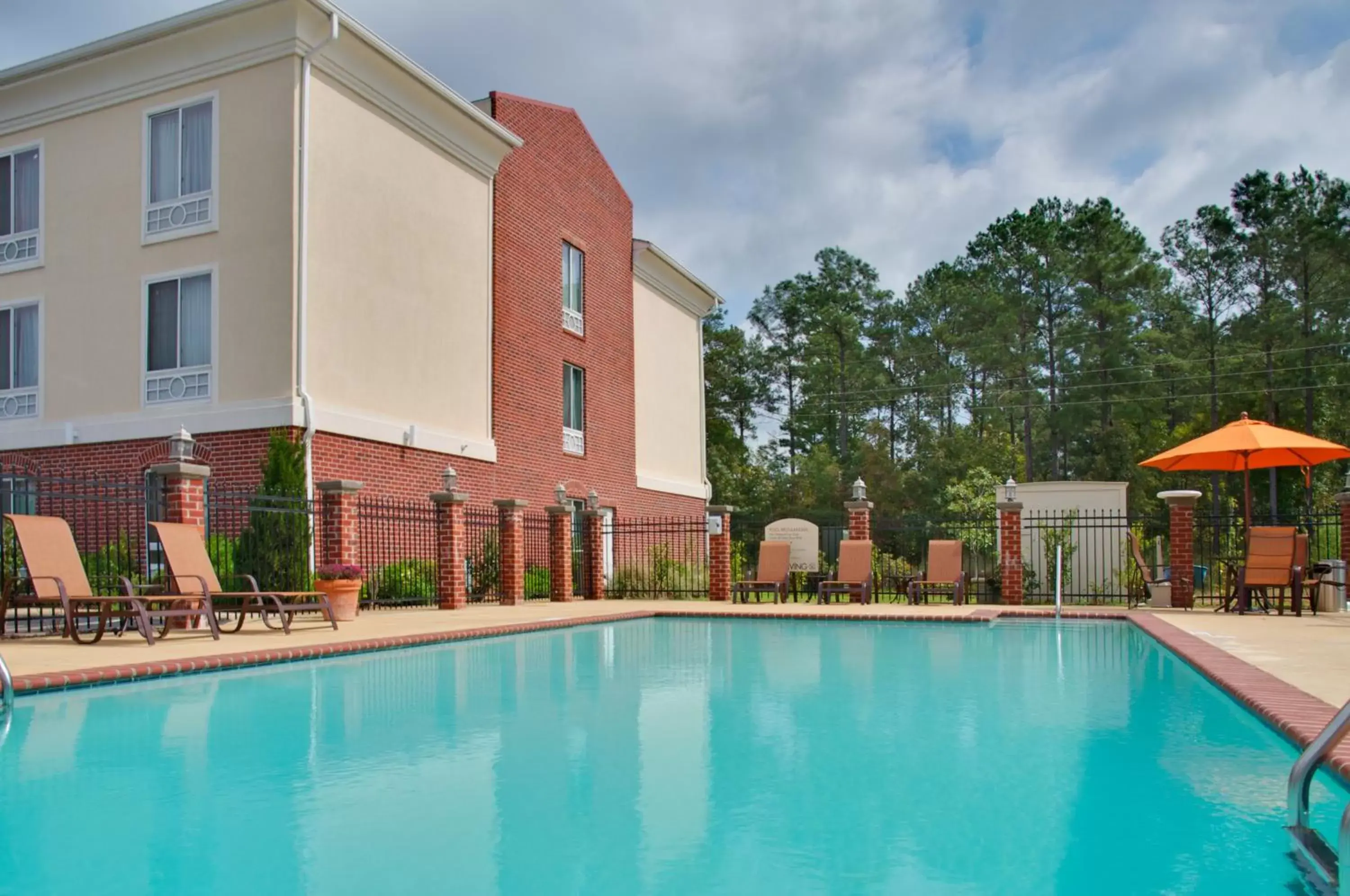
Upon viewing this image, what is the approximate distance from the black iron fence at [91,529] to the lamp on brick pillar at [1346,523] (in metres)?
15.3

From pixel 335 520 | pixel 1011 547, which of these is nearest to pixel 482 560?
pixel 335 520

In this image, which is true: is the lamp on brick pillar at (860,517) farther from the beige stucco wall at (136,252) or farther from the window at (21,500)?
the window at (21,500)

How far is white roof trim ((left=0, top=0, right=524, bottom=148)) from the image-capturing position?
1527 centimetres

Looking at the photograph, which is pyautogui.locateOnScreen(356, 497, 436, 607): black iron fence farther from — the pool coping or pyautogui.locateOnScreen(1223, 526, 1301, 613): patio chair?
pyautogui.locateOnScreen(1223, 526, 1301, 613): patio chair

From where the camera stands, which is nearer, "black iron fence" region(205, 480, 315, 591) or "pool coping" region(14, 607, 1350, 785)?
"pool coping" region(14, 607, 1350, 785)

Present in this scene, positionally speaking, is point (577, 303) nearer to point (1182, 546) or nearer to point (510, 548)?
point (510, 548)

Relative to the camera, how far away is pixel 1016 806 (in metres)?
4.60

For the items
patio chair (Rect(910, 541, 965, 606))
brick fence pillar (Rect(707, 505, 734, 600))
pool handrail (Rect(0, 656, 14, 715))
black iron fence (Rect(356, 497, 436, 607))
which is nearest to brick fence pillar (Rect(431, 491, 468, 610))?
black iron fence (Rect(356, 497, 436, 607))

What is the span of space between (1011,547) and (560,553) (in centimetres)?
759

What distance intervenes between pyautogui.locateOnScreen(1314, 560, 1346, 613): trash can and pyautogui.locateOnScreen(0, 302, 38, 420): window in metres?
19.0

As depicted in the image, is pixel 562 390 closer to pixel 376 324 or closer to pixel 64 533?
pixel 376 324

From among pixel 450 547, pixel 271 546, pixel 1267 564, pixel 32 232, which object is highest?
pixel 32 232

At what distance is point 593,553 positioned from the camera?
66.2 ft

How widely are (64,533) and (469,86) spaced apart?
14262 mm
